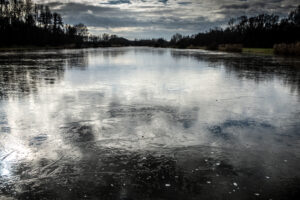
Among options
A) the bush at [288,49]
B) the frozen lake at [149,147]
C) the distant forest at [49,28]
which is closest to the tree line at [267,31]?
the distant forest at [49,28]

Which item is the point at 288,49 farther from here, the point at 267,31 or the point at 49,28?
the point at 49,28

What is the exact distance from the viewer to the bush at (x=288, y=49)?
1410 inches

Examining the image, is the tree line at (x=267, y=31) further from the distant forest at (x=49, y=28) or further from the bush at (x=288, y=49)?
the bush at (x=288, y=49)

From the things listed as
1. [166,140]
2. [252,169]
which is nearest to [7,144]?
[166,140]

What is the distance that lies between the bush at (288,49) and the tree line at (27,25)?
5694 centimetres

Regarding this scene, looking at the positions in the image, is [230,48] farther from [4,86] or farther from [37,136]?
[37,136]

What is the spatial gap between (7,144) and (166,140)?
10.3 feet

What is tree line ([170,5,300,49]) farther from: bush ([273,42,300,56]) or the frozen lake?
the frozen lake

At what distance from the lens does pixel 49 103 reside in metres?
8.09

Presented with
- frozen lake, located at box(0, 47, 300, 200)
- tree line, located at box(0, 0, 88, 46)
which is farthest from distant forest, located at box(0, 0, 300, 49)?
frozen lake, located at box(0, 47, 300, 200)

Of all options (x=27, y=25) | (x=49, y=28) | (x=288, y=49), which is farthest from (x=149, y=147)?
(x=49, y=28)

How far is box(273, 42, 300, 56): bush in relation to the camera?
117 ft

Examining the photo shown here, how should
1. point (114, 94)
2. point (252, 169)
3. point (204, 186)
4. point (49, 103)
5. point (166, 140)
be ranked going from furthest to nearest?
point (114, 94) → point (49, 103) → point (166, 140) → point (252, 169) → point (204, 186)

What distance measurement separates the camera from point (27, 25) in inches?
2793
